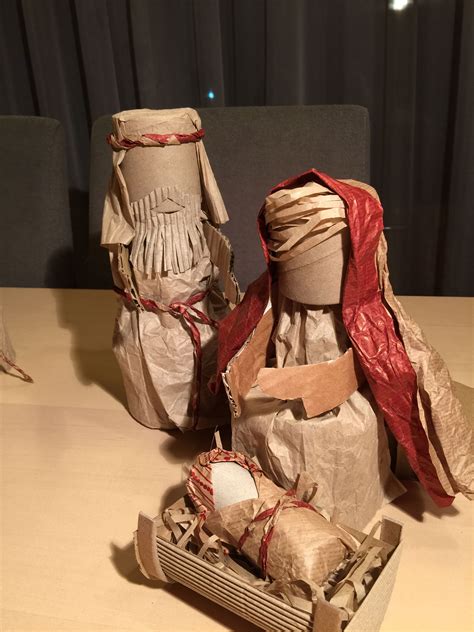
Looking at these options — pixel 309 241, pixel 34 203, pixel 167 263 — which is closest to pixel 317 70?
pixel 34 203

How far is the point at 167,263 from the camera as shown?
0.72 m

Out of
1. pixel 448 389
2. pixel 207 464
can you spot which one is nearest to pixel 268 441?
Answer: pixel 207 464

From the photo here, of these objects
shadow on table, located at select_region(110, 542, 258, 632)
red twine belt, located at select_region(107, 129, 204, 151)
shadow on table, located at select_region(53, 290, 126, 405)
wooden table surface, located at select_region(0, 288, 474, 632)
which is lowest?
shadow on table, located at select_region(110, 542, 258, 632)

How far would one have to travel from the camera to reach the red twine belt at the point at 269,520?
0.52 metres

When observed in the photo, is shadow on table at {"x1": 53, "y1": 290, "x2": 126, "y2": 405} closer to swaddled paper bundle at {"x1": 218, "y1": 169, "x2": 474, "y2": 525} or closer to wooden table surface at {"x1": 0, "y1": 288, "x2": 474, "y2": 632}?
wooden table surface at {"x1": 0, "y1": 288, "x2": 474, "y2": 632}

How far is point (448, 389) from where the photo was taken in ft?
1.93

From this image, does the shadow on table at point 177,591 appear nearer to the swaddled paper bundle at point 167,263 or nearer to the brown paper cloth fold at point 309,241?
the swaddled paper bundle at point 167,263

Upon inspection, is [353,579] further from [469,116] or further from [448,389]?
[469,116]

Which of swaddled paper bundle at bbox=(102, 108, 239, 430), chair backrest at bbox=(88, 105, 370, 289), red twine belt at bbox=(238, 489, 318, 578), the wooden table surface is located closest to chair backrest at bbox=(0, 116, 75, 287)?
chair backrest at bbox=(88, 105, 370, 289)

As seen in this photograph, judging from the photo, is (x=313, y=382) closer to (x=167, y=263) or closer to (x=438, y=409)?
(x=438, y=409)

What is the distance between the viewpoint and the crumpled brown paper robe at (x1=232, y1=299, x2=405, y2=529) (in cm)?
60

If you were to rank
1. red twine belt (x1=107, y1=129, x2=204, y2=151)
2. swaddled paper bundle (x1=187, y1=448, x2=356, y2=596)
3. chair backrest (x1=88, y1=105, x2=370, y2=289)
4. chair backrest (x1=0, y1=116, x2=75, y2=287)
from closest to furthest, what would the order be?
swaddled paper bundle (x1=187, y1=448, x2=356, y2=596), red twine belt (x1=107, y1=129, x2=204, y2=151), chair backrest (x1=88, y1=105, x2=370, y2=289), chair backrest (x1=0, y1=116, x2=75, y2=287)

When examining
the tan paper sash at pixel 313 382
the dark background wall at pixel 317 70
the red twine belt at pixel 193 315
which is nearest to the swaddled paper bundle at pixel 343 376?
the tan paper sash at pixel 313 382

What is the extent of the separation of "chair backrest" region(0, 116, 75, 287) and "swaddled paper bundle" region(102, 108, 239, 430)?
23.1 inches
